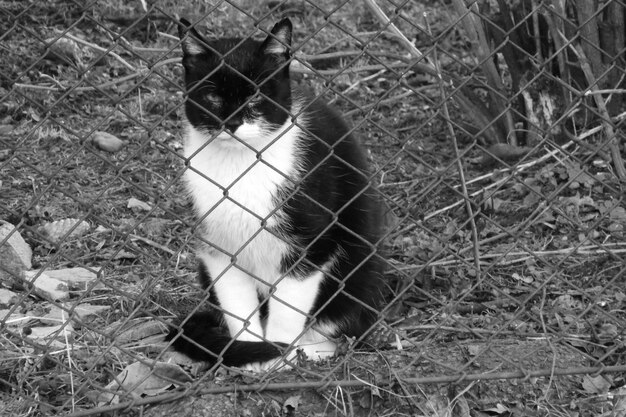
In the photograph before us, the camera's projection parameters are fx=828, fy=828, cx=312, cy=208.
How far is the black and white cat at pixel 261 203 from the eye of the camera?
9.55ft

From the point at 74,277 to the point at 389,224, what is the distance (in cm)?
147

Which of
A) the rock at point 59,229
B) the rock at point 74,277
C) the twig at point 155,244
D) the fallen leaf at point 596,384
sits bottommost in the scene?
the fallen leaf at point 596,384

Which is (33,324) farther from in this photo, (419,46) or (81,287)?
(419,46)

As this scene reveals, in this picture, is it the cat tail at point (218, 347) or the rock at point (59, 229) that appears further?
the rock at point (59, 229)

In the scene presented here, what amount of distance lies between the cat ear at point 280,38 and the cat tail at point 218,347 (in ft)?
3.36

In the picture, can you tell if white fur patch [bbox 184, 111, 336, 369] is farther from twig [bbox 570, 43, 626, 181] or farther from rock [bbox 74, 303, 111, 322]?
twig [bbox 570, 43, 626, 181]

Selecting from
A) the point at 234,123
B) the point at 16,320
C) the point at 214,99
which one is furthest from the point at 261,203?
the point at 16,320

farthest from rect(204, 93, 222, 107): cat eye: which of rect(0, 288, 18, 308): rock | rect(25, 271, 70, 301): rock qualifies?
rect(0, 288, 18, 308): rock

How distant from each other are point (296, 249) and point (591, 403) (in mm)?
1145

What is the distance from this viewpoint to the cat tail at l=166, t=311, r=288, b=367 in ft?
9.31

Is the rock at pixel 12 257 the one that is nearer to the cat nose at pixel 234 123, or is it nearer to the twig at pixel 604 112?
the cat nose at pixel 234 123

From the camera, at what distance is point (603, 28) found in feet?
13.7

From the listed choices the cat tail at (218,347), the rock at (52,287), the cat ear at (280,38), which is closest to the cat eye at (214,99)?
the cat ear at (280,38)

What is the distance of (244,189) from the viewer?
9.65 ft
